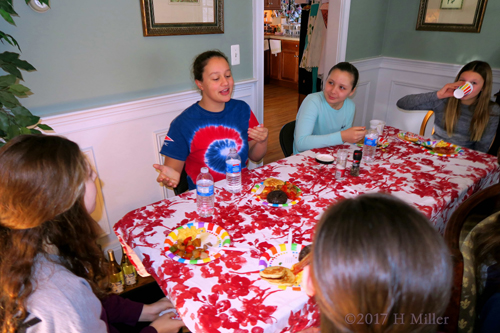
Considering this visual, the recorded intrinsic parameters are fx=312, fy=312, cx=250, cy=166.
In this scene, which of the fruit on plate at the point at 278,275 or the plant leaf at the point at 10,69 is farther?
the plant leaf at the point at 10,69

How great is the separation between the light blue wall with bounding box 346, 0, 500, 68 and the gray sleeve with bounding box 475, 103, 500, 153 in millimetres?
1219

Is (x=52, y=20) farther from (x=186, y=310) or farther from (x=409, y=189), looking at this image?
(x=409, y=189)

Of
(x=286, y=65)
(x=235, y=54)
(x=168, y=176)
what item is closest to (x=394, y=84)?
(x=235, y=54)

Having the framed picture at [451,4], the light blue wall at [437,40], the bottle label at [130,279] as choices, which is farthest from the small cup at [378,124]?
the framed picture at [451,4]

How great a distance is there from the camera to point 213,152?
184 centimetres

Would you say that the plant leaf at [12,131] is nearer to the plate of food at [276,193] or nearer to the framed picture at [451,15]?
the plate of food at [276,193]

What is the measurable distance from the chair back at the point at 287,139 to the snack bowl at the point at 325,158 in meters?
0.33

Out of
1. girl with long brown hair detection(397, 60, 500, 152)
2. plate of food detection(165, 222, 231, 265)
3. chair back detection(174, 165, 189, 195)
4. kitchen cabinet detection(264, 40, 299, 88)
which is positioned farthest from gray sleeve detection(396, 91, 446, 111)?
kitchen cabinet detection(264, 40, 299, 88)

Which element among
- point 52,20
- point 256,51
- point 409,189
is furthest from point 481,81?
point 52,20

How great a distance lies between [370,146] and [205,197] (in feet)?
3.37

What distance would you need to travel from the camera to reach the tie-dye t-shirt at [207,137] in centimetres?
173

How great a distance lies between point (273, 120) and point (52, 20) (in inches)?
143

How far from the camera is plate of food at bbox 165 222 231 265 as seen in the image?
105 centimetres

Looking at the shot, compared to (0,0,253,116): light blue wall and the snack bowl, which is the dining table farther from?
(0,0,253,116): light blue wall
